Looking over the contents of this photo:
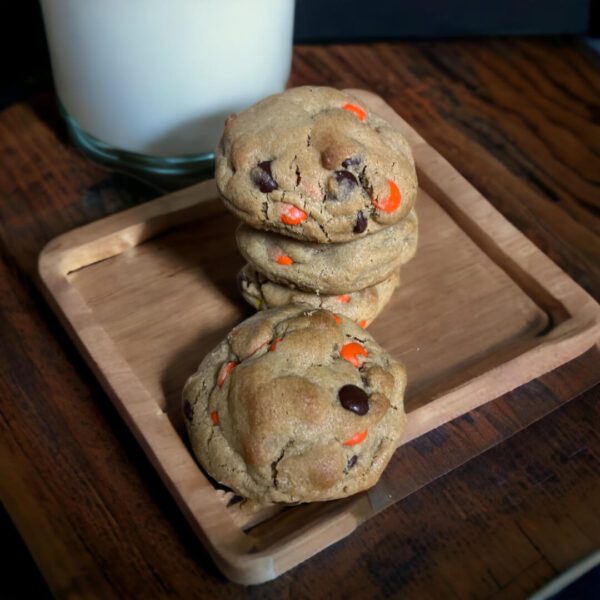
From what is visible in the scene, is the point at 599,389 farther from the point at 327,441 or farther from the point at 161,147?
the point at 161,147

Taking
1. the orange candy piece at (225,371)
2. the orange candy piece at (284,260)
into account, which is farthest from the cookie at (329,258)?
the orange candy piece at (225,371)

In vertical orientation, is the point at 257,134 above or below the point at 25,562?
above

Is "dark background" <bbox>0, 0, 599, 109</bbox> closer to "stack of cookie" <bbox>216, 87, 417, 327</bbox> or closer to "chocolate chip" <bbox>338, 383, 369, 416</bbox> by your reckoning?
"stack of cookie" <bbox>216, 87, 417, 327</bbox>

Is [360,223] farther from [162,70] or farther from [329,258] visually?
[162,70]

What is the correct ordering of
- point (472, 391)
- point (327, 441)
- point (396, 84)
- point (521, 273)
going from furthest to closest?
1. point (396, 84)
2. point (521, 273)
3. point (472, 391)
4. point (327, 441)

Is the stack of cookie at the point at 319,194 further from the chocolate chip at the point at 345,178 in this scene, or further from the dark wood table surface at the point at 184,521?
the dark wood table surface at the point at 184,521

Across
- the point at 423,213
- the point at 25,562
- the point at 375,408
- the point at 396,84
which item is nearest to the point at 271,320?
the point at 375,408
